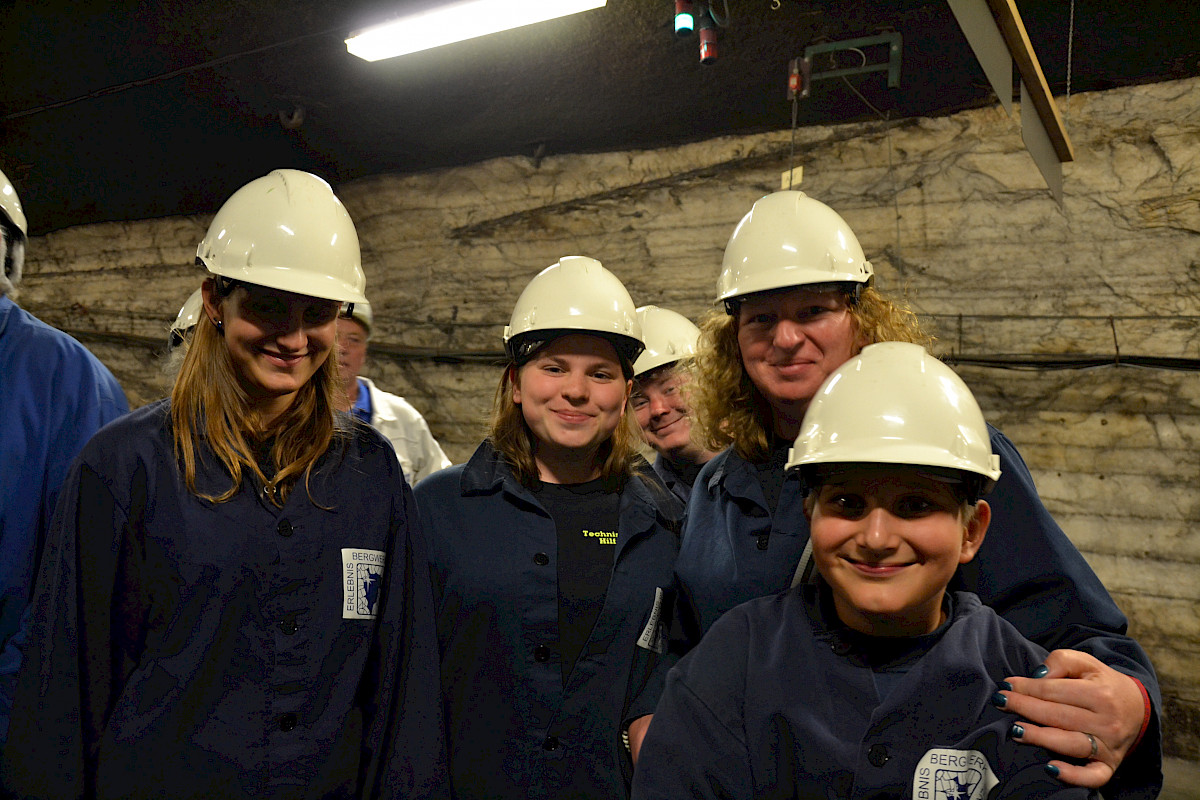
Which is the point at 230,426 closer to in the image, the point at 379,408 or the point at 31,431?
the point at 31,431

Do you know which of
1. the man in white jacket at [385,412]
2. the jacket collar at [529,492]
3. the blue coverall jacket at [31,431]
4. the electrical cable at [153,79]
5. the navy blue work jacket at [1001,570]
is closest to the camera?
the navy blue work jacket at [1001,570]

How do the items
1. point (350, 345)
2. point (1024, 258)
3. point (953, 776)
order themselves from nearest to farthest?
point (953, 776) < point (350, 345) < point (1024, 258)

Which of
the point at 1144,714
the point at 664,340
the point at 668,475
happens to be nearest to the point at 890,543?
the point at 1144,714

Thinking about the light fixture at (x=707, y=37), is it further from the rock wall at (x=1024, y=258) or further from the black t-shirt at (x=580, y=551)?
the black t-shirt at (x=580, y=551)

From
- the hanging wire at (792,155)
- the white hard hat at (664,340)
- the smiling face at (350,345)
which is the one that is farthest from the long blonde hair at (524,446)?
the hanging wire at (792,155)

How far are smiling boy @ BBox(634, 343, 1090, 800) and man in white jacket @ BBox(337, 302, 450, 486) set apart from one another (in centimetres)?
310

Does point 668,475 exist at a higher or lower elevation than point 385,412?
lower

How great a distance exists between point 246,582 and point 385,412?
298cm

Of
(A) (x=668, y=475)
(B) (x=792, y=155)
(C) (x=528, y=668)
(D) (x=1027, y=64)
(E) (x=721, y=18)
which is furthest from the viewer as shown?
(B) (x=792, y=155)

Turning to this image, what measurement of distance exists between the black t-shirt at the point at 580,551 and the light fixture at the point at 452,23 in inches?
120

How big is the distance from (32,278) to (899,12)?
25.7 feet

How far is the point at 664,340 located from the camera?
3.95 metres

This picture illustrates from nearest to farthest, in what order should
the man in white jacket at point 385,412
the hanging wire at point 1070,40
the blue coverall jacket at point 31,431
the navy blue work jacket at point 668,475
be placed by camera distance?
the blue coverall jacket at point 31,431 → the navy blue work jacket at point 668,475 → the hanging wire at point 1070,40 → the man in white jacket at point 385,412

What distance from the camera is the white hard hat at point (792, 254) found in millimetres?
2033
